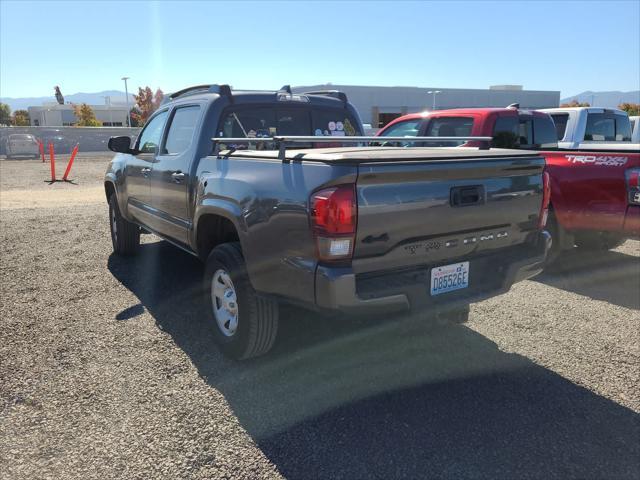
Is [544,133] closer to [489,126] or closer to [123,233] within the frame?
[489,126]

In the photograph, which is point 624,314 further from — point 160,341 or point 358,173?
point 160,341

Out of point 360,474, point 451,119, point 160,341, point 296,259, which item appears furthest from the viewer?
point 451,119

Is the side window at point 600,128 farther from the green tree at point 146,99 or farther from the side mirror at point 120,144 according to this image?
the green tree at point 146,99

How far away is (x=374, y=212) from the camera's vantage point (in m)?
2.90

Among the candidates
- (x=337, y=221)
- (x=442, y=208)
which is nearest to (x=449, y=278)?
(x=442, y=208)

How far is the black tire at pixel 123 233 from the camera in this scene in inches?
265

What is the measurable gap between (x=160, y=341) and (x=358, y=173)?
234cm

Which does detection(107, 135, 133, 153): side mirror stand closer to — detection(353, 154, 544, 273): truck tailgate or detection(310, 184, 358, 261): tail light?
detection(310, 184, 358, 261): tail light

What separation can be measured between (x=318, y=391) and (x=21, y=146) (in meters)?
30.0

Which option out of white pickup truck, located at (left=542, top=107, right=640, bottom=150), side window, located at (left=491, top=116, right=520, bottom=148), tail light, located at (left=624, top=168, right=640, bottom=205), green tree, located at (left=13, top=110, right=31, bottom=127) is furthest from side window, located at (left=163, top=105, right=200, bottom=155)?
green tree, located at (left=13, top=110, right=31, bottom=127)

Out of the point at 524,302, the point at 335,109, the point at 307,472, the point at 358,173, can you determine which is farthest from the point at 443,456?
the point at 335,109

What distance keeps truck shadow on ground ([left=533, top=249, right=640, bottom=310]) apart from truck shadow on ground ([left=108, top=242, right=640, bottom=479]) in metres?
1.98

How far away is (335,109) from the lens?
5.36 meters

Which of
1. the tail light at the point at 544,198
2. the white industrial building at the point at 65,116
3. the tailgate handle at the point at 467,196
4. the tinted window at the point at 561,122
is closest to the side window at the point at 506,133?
the tinted window at the point at 561,122
